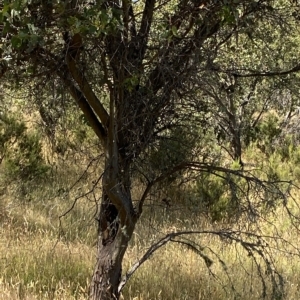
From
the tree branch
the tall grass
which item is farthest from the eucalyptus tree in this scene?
the tall grass

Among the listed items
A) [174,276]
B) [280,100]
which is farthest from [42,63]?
[280,100]

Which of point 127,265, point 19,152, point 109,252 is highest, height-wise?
point 19,152

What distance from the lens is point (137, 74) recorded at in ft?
8.46

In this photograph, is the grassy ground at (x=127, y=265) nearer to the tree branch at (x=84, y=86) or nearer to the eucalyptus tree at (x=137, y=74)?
the eucalyptus tree at (x=137, y=74)

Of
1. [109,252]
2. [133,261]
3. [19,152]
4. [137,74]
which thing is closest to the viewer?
[137,74]

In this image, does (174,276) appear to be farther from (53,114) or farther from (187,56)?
(187,56)

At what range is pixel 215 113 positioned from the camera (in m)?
3.02

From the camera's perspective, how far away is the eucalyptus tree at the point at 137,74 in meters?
2.57

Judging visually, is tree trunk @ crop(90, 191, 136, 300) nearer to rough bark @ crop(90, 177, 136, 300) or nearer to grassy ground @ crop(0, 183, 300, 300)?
rough bark @ crop(90, 177, 136, 300)

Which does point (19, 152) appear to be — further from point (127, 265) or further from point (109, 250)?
point (109, 250)

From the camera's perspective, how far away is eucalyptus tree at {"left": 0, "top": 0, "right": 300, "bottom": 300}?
257cm

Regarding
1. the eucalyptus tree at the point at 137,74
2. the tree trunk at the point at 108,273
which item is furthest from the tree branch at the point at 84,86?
the tree trunk at the point at 108,273

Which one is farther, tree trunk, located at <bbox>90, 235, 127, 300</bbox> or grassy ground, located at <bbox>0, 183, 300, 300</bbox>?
grassy ground, located at <bbox>0, 183, 300, 300</bbox>

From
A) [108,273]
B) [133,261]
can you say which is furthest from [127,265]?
[108,273]
